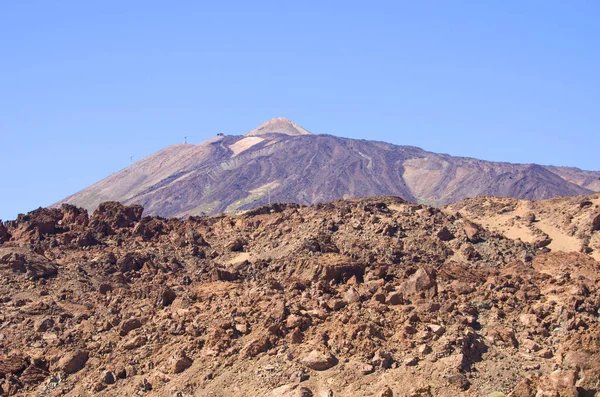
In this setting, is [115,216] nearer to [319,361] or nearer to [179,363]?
[179,363]

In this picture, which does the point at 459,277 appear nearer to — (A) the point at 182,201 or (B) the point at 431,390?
(B) the point at 431,390

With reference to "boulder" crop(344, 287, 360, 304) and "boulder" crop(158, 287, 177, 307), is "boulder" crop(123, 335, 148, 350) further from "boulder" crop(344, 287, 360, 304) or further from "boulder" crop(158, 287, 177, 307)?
"boulder" crop(344, 287, 360, 304)

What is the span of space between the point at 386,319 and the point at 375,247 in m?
15.6

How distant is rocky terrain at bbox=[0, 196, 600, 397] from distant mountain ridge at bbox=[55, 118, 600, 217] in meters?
101

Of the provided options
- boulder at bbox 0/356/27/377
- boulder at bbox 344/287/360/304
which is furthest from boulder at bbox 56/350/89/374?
boulder at bbox 344/287/360/304

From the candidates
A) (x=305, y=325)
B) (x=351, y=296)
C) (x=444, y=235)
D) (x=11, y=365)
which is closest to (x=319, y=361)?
(x=305, y=325)

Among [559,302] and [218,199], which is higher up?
[218,199]

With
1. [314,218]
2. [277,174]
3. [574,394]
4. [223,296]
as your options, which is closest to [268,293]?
[223,296]

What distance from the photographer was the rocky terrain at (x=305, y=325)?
22.1 meters

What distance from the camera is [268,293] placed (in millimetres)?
27922

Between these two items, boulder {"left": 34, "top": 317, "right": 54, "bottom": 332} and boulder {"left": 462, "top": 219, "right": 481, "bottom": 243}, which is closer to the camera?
boulder {"left": 34, "top": 317, "right": 54, "bottom": 332}

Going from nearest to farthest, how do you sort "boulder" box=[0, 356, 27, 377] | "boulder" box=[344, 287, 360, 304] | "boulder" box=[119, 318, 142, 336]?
"boulder" box=[344, 287, 360, 304] < "boulder" box=[0, 356, 27, 377] < "boulder" box=[119, 318, 142, 336]

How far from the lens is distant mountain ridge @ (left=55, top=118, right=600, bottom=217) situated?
145m

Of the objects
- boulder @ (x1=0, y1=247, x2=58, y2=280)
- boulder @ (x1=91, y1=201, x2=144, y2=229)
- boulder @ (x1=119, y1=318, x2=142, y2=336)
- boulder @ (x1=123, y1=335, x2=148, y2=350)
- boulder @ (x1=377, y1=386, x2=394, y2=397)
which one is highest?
boulder @ (x1=91, y1=201, x2=144, y2=229)
